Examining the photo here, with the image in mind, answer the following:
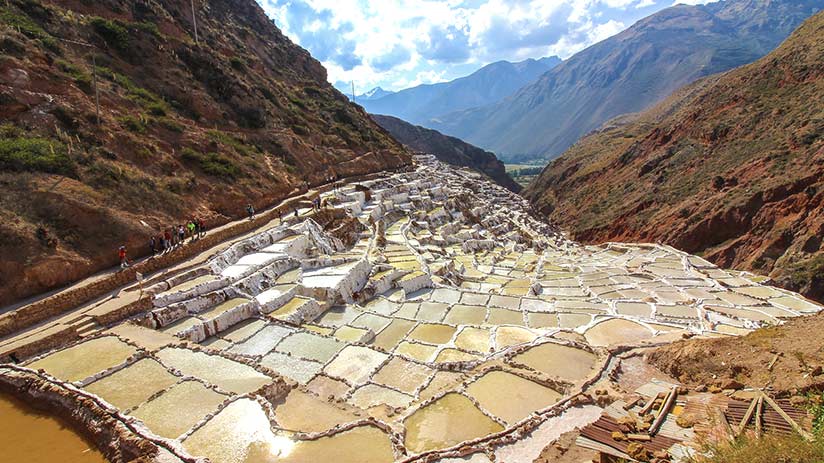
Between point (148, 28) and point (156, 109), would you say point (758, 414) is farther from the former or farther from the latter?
point (148, 28)

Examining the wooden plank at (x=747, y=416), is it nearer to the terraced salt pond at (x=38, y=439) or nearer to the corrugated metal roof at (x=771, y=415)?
the corrugated metal roof at (x=771, y=415)

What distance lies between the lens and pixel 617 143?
85938mm

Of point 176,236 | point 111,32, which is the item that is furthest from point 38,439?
point 111,32

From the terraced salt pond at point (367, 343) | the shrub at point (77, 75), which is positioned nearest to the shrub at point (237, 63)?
the shrub at point (77, 75)

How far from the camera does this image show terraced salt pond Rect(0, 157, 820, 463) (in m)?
9.01

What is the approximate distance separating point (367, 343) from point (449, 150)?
101458 mm

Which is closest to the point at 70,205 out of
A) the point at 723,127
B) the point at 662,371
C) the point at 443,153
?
the point at 662,371

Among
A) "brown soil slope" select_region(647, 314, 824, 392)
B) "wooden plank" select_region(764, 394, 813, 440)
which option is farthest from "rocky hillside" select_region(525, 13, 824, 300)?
"wooden plank" select_region(764, 394, 813, 440)

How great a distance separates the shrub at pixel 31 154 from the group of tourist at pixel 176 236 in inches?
168

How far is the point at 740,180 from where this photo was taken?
3931cm

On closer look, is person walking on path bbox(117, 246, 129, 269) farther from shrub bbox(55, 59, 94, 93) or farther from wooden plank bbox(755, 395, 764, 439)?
wooden plank bbox(755, 395, 764, 439)

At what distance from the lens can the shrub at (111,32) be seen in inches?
1120

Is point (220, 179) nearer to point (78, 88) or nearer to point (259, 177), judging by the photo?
point (259, 177)

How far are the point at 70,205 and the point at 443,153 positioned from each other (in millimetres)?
99195
